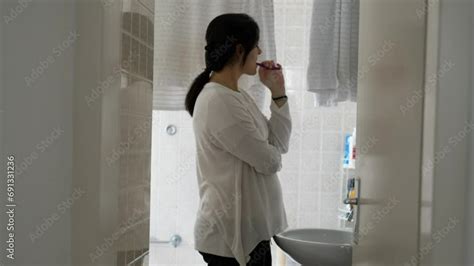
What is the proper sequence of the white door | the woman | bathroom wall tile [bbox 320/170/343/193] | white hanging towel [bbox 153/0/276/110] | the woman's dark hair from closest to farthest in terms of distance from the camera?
the white door
the woman
the woman's dark hair
white hanging towel [bbox 153/0/276/110]
bathroom wall tile [bbox 320/170/343/193]

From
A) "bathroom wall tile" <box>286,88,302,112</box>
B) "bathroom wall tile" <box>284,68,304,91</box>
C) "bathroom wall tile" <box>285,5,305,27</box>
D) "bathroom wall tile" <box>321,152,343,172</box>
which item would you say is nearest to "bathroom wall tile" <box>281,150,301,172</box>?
"bathroom wall tile" <box>321,152,343,172</box>

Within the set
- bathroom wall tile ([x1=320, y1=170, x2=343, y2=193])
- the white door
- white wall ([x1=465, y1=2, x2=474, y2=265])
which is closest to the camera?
white wall ([x1=465, y1=2, x2=474, y2=265])

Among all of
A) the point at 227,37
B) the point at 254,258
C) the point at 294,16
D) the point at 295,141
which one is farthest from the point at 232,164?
the point at 294,16

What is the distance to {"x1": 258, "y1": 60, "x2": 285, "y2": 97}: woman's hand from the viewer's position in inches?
61.3

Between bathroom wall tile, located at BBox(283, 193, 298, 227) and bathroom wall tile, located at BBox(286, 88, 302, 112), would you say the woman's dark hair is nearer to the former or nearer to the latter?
bathroom wall tile, located at BBox(286, 88, 302, 112)

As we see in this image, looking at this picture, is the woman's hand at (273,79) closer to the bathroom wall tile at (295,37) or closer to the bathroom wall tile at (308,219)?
the bathroom wall tile at (295,37)

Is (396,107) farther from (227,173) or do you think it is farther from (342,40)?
(342,40)

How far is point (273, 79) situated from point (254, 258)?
2.01 ft

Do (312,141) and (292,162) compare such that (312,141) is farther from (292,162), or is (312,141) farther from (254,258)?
(254,258)

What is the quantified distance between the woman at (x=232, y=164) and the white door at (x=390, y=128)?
289 millimetres

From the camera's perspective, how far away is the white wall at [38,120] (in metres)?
0.59

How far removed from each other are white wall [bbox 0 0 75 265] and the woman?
A: 2.48ft

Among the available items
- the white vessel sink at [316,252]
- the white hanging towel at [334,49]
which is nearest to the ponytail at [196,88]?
the white hanging towel at [334,49]

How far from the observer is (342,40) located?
1.69 m
